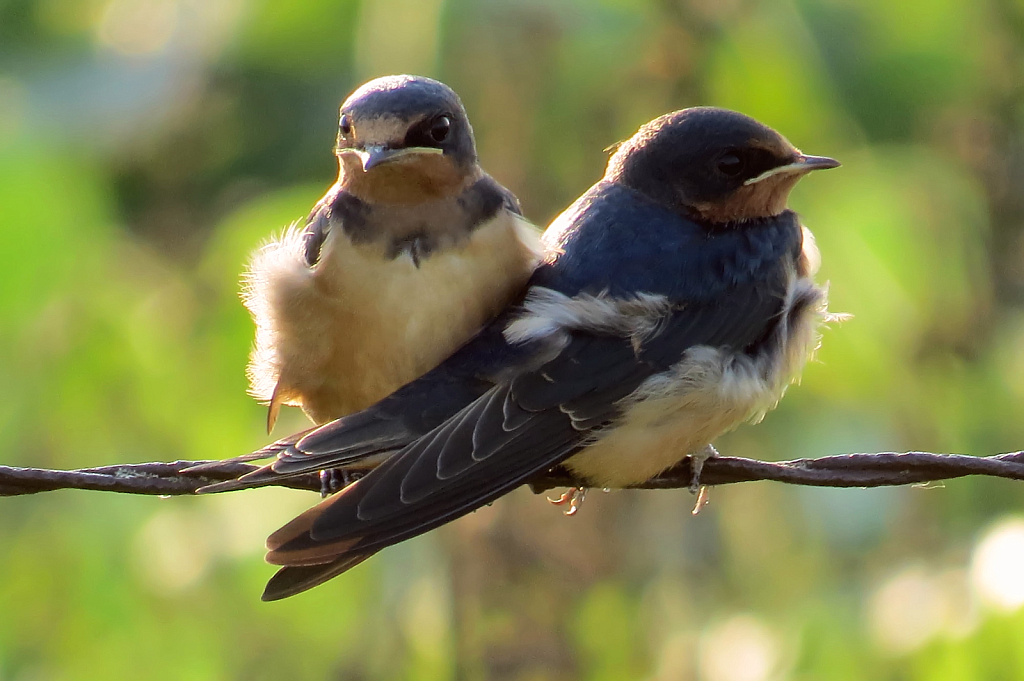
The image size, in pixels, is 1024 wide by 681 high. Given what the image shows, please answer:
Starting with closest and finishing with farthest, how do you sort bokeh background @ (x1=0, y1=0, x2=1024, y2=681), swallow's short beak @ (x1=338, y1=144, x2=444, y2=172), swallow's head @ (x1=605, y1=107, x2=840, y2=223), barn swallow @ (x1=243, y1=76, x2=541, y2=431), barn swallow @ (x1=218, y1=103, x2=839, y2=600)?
1. barn swallow @ (x1=218, y1=103, x2=839, y2=600)
2. swallow's short beak @ (x1=338, y1=144, x2=444, y2=172)
3. barn swallow @ (x1=243, y1=76, x2=541, y2=431)
4. swallow's head @ (x1=605, y1=107, x2=840, y2=223)
5. bokeh background @ (x1=0, y1=0, x2=1024, y2=681)

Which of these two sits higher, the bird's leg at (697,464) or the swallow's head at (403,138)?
the swallow's head at (403,138)

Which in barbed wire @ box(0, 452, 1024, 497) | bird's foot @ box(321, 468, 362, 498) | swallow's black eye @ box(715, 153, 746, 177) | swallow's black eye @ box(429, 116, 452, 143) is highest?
swallow's black eye @ box(429, 116, 452, 143)

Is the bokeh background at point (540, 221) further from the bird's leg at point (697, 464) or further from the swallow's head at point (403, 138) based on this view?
the swallow's head at point (403, 138)

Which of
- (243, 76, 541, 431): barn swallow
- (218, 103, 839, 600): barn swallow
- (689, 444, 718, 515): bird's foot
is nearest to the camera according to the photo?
(218, 103, 839, 600): barn swallow

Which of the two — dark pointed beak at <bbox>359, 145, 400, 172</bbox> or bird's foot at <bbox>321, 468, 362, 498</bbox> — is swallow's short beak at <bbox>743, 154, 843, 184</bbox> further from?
bird's foot at <bbox>321, 468, 362, 498</bbox>

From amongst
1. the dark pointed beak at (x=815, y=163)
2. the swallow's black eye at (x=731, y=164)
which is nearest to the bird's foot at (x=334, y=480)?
the swallow's black eye at (x=731, y=164)

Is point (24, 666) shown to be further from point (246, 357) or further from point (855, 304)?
point (855, 304)

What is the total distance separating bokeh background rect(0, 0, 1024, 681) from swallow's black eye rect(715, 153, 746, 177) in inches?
61.4

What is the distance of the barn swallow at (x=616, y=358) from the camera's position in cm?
232

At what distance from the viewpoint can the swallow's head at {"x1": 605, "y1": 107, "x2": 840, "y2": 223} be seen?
2.79 metres

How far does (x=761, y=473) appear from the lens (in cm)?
228

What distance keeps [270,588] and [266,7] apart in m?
4.22

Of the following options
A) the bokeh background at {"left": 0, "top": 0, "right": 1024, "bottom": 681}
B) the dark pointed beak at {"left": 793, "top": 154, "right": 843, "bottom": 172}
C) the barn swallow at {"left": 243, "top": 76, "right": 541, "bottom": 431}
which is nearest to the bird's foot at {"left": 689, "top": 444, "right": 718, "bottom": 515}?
the barn swallow at {"left": 243, "top": 76, "right": 541, "bottom": 431}

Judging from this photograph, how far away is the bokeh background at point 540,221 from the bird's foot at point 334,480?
1.80 meters
